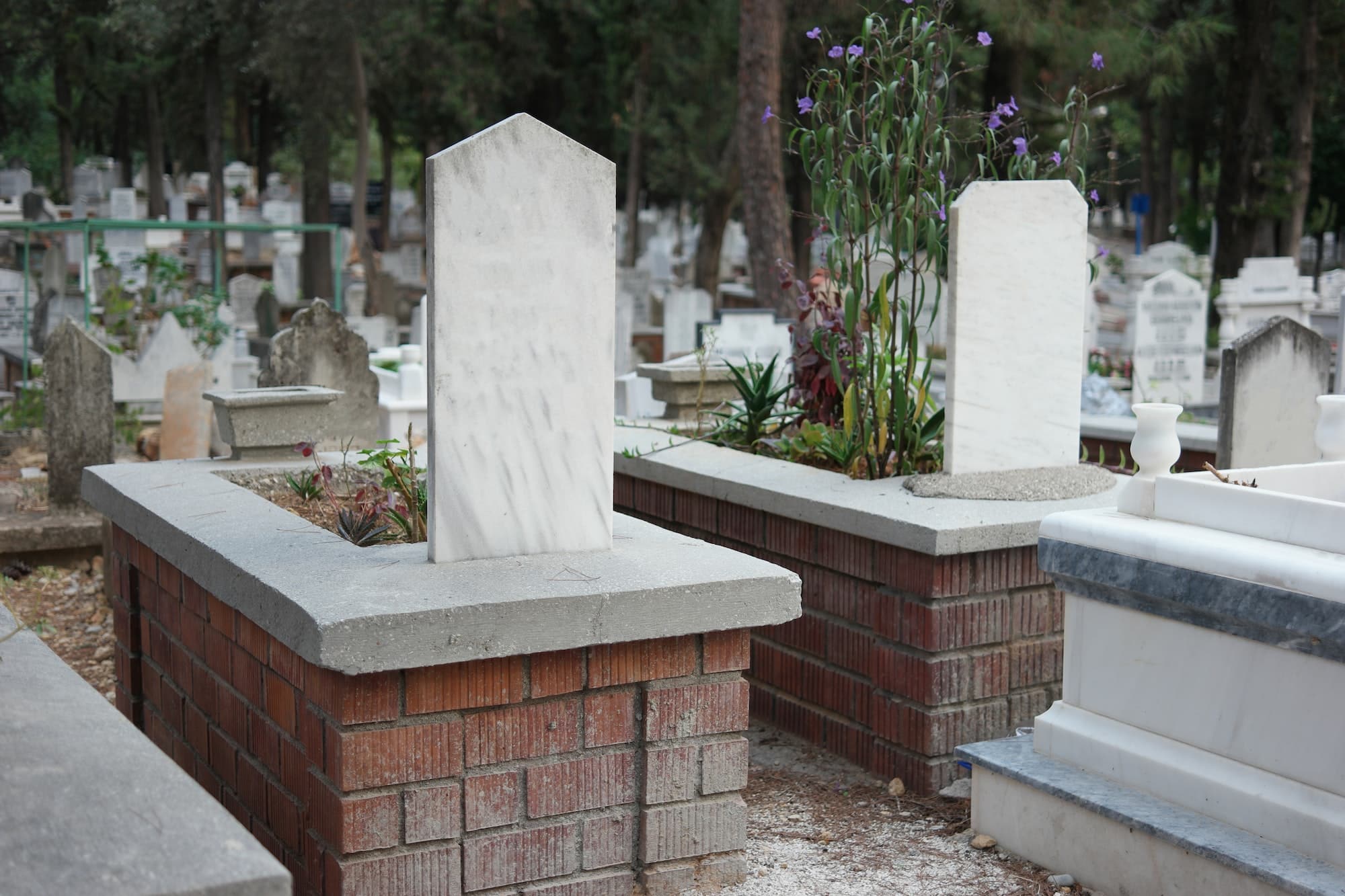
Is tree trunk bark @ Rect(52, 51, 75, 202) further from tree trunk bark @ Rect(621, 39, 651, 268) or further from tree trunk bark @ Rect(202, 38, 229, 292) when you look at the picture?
tree trunk bark @ Rect(621, 39, 651, 268)

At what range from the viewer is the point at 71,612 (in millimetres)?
7336

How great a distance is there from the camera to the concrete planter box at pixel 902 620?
4367mm

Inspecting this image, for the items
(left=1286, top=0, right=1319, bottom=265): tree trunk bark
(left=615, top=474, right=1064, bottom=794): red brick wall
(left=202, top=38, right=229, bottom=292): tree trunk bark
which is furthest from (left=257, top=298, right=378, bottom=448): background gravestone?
(left=202, top=38, right=229, bottom=292): tree trunk bark

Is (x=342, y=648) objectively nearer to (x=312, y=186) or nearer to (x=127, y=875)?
(x=127, y=875)

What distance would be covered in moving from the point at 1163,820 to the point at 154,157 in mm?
30426

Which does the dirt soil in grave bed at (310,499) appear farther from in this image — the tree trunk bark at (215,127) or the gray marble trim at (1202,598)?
the tree trunk bark at (215,127)

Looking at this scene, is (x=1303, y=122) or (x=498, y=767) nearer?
(x=498, y=767)

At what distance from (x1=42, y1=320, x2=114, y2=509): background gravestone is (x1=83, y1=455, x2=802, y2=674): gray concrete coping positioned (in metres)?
4.71

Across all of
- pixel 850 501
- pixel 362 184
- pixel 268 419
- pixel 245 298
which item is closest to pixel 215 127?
pixel 362 184

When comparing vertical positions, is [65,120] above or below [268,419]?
above

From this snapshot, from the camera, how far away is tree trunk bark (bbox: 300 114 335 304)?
21953mm

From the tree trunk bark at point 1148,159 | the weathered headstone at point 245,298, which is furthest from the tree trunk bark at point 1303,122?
the weathered headstone at point 245,298

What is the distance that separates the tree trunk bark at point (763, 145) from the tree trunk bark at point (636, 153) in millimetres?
9660

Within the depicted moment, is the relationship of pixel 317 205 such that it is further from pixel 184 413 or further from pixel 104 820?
pixel 104 820
